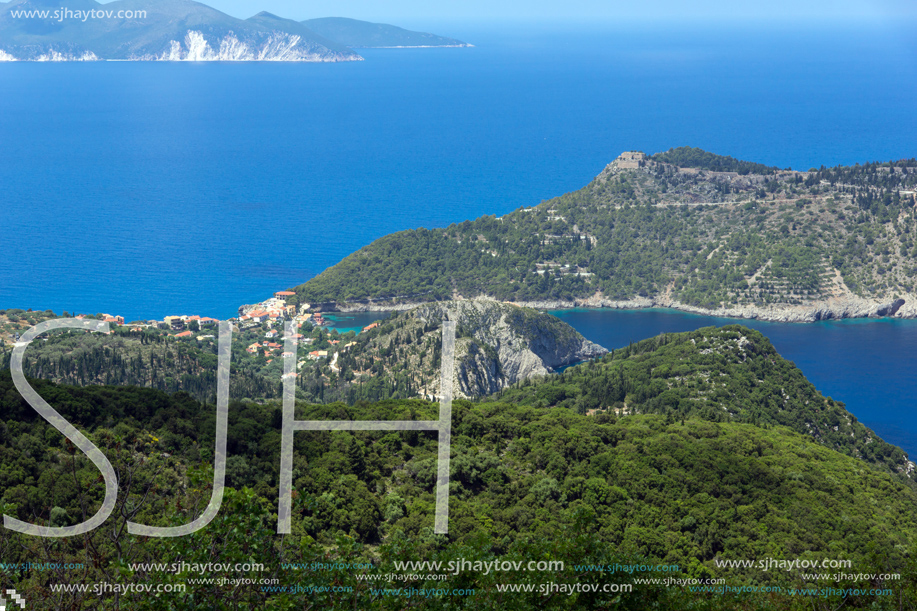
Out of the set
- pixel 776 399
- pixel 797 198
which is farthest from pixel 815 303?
pixel 776 399

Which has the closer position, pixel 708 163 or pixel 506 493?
pixel 506 493

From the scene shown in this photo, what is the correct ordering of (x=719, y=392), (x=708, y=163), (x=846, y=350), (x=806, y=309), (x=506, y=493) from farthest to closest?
(x=708, y=163)
(x=806, y=309)
(x=846, y=350)
(x=719, y=392)
(x=506, y=493)

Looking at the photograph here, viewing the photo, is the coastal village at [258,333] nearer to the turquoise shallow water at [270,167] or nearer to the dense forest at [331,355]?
the dense forest at [331,355]

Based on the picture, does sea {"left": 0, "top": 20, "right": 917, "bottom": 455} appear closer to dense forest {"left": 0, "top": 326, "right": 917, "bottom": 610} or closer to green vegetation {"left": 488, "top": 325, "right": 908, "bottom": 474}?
green vegetation {"left": 488, "top": 325, "right": 908, "bottom": 474}

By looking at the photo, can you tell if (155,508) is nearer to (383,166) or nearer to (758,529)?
(758,529)

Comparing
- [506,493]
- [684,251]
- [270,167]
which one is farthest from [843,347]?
[270,167]

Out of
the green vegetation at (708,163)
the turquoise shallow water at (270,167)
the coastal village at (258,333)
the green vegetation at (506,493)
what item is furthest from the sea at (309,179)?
the green vegetation at (506,493)

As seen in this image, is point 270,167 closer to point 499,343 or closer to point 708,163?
point 708,163
